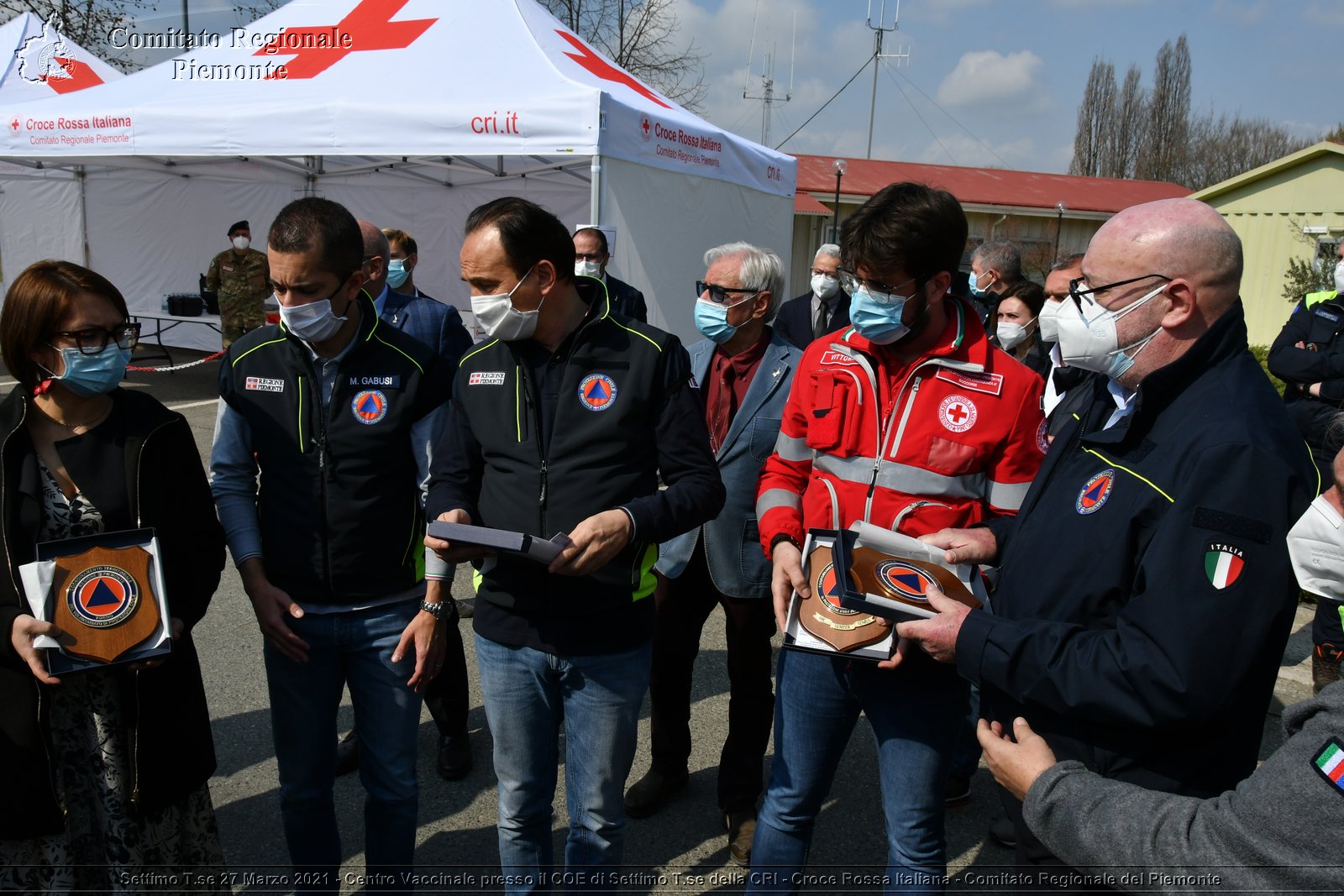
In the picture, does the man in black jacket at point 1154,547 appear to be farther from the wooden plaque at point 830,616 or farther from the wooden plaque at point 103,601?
the wooden plaque at point 103,601

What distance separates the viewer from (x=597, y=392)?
2.26 metres

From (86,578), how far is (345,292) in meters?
0.97

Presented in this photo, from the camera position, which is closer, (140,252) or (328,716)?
(328,716)

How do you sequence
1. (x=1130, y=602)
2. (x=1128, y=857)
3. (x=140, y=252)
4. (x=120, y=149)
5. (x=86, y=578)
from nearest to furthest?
1. (x=1128, y=857)
2. (x=1130, y=602)
3. (x=86, y=578)
4. (x=120, y=149)
5. (x=140, y=252)

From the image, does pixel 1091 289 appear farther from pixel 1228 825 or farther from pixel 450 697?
pixel 450 697

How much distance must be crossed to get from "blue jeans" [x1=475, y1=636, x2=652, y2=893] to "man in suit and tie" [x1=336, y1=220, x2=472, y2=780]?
0.97 feet

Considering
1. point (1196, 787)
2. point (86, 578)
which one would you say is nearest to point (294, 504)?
point (86, 578)

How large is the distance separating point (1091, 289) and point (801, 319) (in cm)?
478

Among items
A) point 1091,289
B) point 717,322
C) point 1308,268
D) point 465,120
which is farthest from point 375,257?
point 1308,268

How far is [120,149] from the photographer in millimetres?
9492

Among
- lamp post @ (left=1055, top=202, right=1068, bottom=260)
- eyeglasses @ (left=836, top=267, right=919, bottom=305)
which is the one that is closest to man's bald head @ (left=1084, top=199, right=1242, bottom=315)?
eyeglasses @ (left=836, top=267, right=919, bottom=305)

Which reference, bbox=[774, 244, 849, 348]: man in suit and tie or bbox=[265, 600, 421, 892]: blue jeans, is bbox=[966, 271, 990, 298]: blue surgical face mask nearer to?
bbox=[774, 244, 849, 348]: man in suit and tie

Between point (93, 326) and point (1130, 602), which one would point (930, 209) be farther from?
point (93, 326)

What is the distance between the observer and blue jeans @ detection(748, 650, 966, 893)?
220 cm
